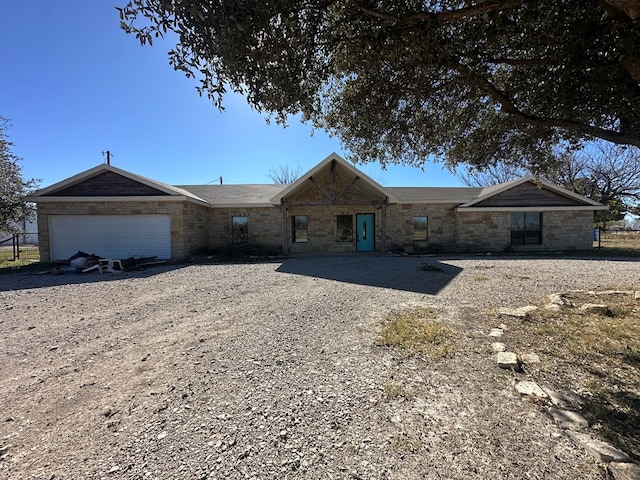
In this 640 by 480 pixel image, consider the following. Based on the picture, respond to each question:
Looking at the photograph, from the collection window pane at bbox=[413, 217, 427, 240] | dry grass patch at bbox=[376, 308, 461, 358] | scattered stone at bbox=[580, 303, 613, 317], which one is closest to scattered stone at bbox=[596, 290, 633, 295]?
scattered stone at bbox=[580, 303, 613, 317]

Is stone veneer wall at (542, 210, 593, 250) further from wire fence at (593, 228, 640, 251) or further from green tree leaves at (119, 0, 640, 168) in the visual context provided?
green tree leaves at (119, 0, 640, 168)

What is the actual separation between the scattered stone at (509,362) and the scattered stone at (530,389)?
0.30 m

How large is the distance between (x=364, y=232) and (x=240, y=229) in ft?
22.5

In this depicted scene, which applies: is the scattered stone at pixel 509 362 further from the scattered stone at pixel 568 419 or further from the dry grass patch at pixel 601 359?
the scattered stone at pixel 568 419

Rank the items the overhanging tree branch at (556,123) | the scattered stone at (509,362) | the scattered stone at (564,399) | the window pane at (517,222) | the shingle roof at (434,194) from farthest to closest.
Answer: the window pane at (517,222)
the shingle roof at (434,194)
the overhanging tree branch at (556,123)
the scattered stone at (509,362)
the scattered stone at (564,399)

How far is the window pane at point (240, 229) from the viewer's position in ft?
54.6

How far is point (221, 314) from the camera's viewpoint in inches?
219

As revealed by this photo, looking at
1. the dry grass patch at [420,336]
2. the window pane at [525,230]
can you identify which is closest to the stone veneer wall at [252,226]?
the dry grass patch at [420,336]

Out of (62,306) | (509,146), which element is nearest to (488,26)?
(509,146)

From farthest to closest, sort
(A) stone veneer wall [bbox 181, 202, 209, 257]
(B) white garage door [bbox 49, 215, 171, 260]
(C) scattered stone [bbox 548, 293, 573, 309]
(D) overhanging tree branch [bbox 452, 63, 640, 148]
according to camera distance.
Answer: (A) stone veneer wall [bbox 181, 202, 209, 257]
(B) white garage door [bbox 49, 215, 171, 260]
(C) scattered stone [bbox 548, 293, 573, 309]
(D) overhanging tree branch [bbox 452, 63, 640, 148]

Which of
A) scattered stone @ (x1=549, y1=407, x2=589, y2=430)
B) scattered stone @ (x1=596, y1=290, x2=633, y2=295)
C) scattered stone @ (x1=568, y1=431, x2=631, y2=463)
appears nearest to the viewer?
scattered stone @ (x1=568, y1=431, x2=631, y2=463)

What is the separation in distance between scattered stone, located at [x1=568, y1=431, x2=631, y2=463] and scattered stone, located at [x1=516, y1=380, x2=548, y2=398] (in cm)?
51

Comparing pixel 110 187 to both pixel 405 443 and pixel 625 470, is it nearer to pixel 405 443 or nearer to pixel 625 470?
pixel 405 443

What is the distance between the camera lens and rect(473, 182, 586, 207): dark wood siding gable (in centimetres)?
1598
